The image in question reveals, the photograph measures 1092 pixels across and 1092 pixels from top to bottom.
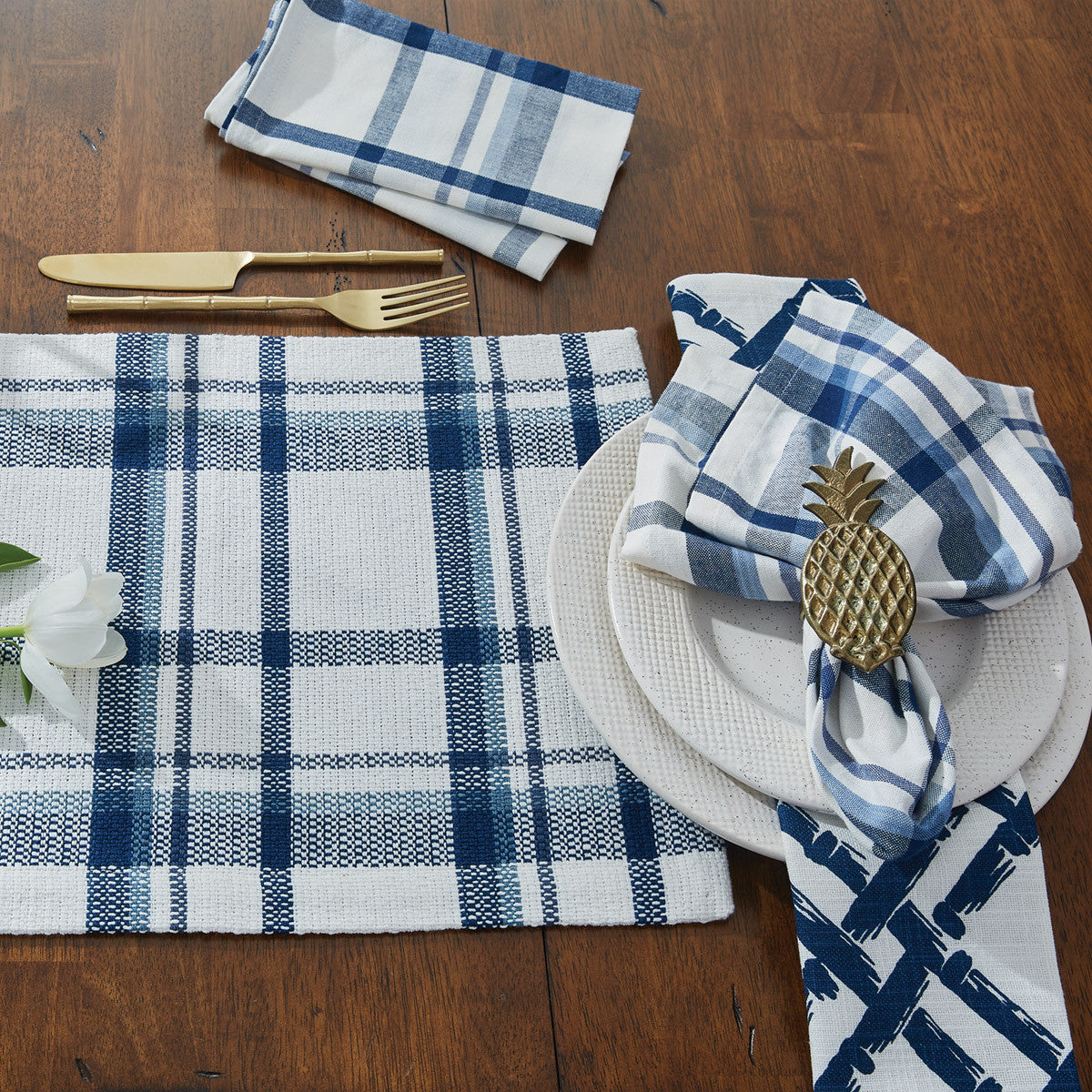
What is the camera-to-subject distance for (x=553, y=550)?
596 mm

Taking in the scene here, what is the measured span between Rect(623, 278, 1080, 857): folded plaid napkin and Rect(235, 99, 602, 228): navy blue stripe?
0.67ft

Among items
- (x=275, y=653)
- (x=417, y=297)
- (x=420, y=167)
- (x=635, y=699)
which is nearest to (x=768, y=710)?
(x=635, y=699)

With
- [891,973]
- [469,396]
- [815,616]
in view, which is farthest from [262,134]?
[891,973]

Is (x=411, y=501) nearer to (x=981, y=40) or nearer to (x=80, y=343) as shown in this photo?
(x=80, y=343)

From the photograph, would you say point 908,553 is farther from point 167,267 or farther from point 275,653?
point 167,267

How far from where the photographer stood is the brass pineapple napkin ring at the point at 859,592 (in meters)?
0.53

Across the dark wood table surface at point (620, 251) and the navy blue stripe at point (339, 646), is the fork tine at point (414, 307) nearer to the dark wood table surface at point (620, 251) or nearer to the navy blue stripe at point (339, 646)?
the dark wood table surface at point (620, 251)

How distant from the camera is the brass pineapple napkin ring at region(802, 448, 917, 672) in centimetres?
53

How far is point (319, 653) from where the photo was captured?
1.99ft

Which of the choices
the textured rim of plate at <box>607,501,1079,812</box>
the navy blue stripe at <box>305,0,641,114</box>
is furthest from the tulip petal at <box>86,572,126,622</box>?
the navy blue stripe at <box>305,0,641,114</box>

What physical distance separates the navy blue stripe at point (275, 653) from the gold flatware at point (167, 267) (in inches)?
2.8

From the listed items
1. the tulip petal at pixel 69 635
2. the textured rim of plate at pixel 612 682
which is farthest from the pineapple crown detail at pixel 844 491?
the tulip petal at pixel 69 635

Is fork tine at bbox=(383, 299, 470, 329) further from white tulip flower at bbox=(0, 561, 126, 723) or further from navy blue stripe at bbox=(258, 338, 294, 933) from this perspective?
white tulip flower at bbox=(0, 561, 126, 723)

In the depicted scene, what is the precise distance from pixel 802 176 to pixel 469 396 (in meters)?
0.36
